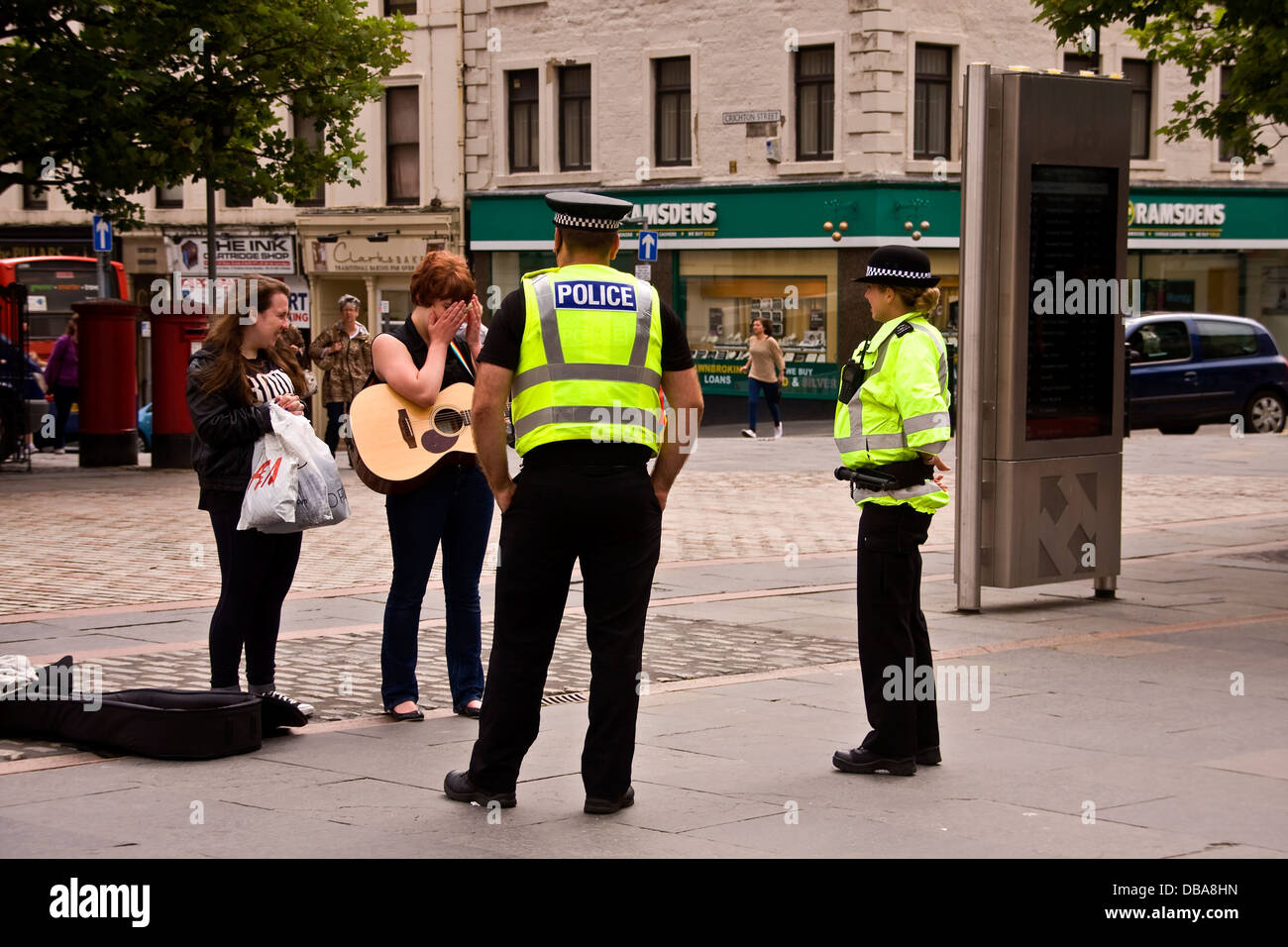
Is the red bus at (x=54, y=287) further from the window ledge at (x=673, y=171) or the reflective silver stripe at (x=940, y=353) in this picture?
the reflective silver stripe at (x=940, y=353)

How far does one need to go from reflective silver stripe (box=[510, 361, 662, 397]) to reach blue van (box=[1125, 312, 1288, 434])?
1996cm

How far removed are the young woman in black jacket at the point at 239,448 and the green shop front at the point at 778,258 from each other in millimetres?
22948

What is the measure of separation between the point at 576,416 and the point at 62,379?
21.3 m

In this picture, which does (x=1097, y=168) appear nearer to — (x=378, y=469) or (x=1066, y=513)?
(x=1066, y=513)

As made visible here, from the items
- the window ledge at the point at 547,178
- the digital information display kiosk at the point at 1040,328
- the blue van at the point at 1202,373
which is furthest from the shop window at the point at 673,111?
the digital information display kiosk at the point at 1040,328

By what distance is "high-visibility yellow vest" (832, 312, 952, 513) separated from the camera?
6.52m

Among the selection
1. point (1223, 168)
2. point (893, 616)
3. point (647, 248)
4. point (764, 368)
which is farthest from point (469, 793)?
point (1223, 168)

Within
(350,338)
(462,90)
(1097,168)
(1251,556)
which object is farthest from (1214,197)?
(1097,168)

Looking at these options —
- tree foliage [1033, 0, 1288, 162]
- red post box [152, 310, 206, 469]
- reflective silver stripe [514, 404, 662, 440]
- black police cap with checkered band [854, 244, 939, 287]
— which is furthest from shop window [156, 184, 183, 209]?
reflective silver stripe [514, 404, 662, 440]

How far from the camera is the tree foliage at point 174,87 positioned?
18719 mm

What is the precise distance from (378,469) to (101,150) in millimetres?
13289

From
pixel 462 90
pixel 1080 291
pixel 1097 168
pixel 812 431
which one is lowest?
pixel 812 431
